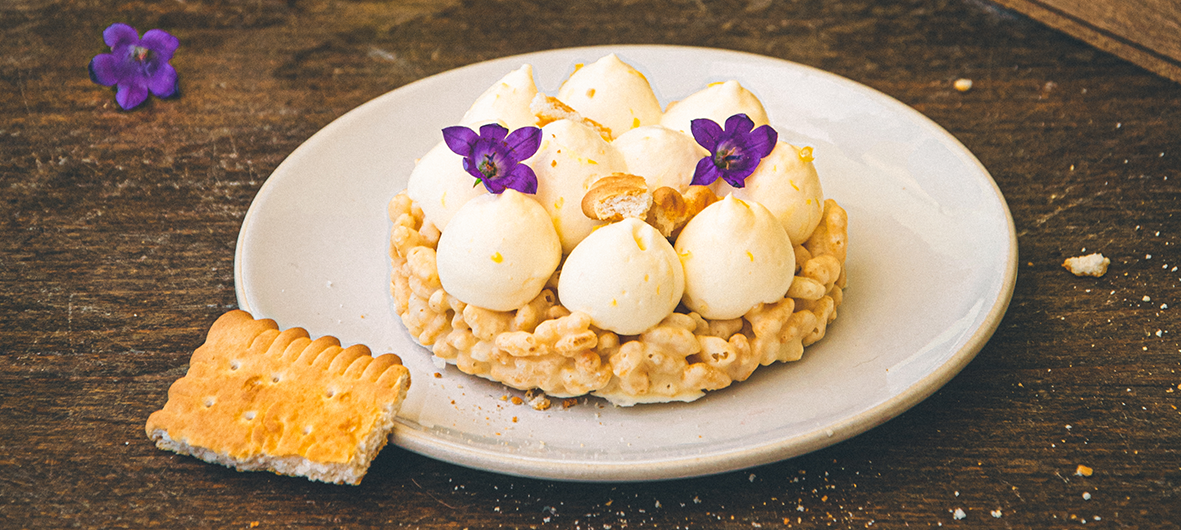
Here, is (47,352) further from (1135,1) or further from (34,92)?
(1135,1)

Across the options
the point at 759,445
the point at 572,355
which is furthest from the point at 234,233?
the point at 759,445

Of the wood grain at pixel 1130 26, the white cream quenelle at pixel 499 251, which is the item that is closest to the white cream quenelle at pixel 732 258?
the white cream quenelle at pixel 499 251

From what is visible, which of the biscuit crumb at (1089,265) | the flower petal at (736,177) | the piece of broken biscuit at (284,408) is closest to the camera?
the piece of broken biscuit at (284,408)

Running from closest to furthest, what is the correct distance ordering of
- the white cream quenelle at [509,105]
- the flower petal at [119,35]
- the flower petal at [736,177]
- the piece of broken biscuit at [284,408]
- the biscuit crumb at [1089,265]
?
1. the piece of broken biscuit at [284,408]
2. the flower petal at [736,177]
3. the white cream quenelle at [509,105]
4. the biscuit crumb at [1089,265]
5. the flower petal at [119,35]

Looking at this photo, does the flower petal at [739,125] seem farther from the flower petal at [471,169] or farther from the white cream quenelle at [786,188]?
the flower petal at [471,169]

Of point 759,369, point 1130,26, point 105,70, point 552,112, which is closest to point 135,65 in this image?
point 105,70

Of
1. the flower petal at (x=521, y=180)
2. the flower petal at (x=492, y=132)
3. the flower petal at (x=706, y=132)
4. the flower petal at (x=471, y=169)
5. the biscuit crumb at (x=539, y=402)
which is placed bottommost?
the biscuit crumb at (x=539, y=402)
